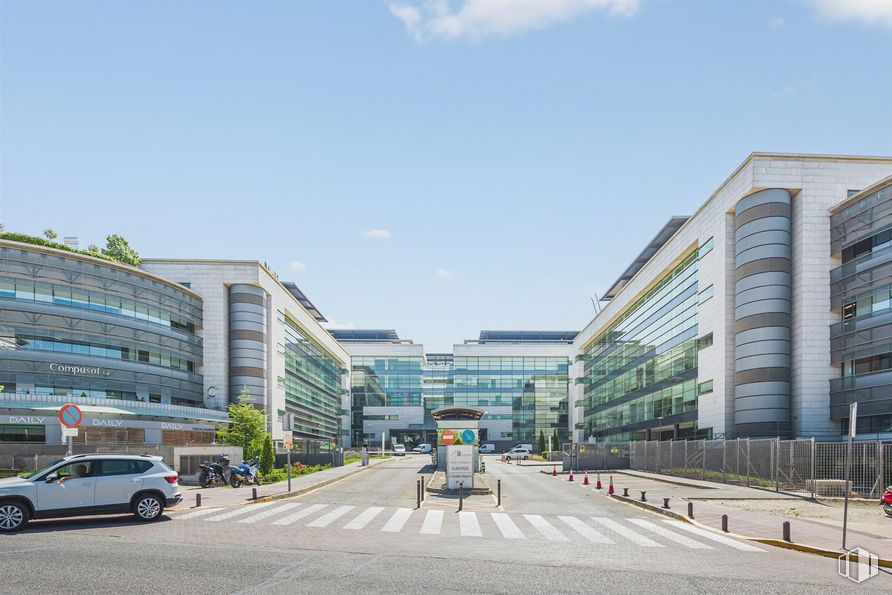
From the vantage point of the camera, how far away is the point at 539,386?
5118 inches

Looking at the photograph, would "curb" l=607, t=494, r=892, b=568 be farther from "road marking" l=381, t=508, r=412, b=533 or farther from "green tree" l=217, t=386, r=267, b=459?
"green tree" l=217, t=386, r=267, b=459

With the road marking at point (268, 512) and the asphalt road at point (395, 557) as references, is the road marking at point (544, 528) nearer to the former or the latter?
the asphalt road at point (395, 557)

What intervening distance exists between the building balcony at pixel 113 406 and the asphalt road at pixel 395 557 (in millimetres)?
32337

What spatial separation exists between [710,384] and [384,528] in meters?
39.9

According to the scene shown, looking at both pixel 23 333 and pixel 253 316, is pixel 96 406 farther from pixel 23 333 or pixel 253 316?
pixel 253 316

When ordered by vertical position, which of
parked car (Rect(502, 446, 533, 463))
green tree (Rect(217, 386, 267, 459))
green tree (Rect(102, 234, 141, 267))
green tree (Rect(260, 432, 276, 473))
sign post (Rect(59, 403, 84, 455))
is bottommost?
parked car (Rect(502, 446, 533, 463))

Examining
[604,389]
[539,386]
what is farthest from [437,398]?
[604,389]

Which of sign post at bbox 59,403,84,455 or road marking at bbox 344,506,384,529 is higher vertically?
sign post at bbox 59,403,84,455

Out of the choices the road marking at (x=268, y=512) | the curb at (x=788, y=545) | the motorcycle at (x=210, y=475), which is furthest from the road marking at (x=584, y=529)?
the motorcycle at (x=210, y=475)

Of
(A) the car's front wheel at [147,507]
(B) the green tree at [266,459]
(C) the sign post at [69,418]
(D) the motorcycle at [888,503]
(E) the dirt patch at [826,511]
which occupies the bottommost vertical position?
(B) the green tree at [266,459]

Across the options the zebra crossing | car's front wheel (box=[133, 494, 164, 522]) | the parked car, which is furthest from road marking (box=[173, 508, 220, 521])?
the parked car

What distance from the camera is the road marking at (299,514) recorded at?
64.8 feet

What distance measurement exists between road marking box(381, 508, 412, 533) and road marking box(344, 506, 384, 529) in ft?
1.89

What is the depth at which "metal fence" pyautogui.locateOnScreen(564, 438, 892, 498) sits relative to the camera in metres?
28.5
